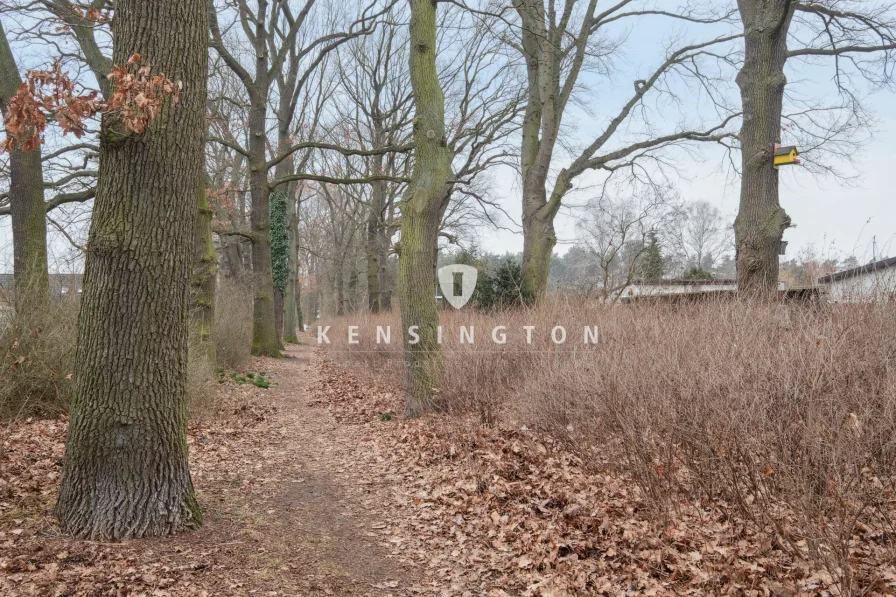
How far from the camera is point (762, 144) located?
33.2 ft

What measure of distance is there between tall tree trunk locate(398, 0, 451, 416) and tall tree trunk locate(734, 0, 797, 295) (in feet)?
17.3

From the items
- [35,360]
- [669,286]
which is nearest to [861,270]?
[669,286]

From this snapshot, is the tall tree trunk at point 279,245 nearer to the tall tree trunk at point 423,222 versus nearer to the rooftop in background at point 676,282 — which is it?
the rooftop in background at point 676,282

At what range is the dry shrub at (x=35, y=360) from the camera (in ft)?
21.1

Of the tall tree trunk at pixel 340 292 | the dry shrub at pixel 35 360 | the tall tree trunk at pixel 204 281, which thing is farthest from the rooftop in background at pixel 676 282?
the tall tree trunk at pixel 340 292

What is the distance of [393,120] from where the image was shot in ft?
79.4

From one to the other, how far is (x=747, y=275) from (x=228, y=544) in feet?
29.3

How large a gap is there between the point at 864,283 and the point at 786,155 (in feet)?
13.5

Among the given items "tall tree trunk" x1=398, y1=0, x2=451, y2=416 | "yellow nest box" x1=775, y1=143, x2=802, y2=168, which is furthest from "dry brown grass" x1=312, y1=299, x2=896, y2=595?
"yellow nest box" x1=775, y1=143, x2=802, y2=168

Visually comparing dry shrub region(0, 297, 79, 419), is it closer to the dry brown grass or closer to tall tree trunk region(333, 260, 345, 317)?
the dry brown grass

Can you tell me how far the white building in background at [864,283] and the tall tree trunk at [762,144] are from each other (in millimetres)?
2563

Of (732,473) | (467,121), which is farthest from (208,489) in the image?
(467,121)

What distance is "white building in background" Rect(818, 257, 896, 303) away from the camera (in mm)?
6164

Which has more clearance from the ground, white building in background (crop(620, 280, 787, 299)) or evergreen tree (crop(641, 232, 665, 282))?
evergreen tree (crop(641, 232, 665, 282))
